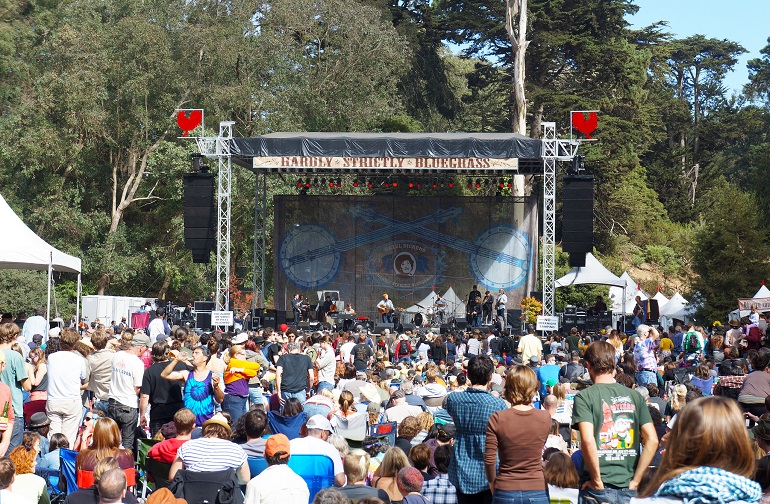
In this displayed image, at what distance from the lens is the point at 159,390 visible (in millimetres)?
8312

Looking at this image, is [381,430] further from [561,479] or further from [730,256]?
[730,256]

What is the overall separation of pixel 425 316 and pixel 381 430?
1802 centimetres

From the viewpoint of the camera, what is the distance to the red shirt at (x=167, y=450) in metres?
6.19

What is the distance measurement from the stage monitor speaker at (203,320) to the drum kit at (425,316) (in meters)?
5.24

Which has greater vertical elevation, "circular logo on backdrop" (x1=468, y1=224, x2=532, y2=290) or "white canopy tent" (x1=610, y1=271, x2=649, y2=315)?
"circular logo on backdrop" (x1=468, y1=224, x2=532, y2=290)

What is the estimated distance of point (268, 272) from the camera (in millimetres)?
34656

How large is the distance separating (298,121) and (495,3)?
7.90 m

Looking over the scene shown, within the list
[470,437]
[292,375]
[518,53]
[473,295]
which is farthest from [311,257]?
[470,437]

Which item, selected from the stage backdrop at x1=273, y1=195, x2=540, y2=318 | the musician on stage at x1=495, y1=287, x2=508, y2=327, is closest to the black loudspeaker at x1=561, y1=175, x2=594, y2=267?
the musician on stage at x1=495, y1=287, x2=508, y2=327

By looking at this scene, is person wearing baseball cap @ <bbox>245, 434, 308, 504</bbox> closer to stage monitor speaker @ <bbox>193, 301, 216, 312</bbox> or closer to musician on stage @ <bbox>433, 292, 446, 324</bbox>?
stage monitor speaker @ <bbox>193, 301, 216, 312</bbox>

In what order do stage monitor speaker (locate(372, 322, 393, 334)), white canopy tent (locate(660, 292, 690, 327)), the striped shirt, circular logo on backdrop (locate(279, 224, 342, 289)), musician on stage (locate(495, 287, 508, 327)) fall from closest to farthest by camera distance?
the striped shirt < stage monitor speaker (locate(372, 322, 393, 334)) < musician on stage (locate(495, 287, 508, 327)) < circular logo on backdrop (locate(279, 224, 342, 289)) < white canopy tent (locate(660, 292, 690, 327))

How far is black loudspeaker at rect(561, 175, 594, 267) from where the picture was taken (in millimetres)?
20562

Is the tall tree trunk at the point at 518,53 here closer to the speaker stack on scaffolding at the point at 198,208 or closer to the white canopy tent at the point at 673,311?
the white canopy tent at the point at 673,311

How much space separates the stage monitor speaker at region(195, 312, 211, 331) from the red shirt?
14.9 metres
